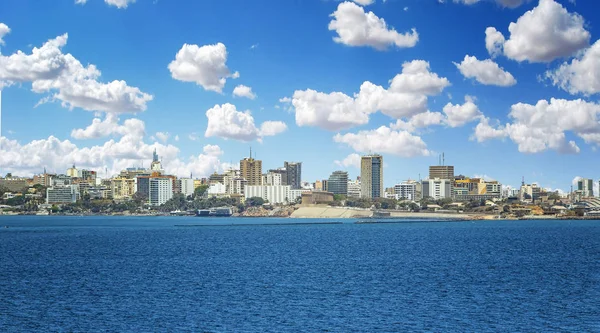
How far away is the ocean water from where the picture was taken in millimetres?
41250

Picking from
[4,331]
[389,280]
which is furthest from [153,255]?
[4,331]

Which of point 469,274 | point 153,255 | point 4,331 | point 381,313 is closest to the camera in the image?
point 4,331

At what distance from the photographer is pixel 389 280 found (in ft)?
196

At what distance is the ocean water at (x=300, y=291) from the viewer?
135ft

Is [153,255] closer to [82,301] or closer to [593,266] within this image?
[82,301]

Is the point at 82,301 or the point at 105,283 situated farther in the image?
the point at 105,283

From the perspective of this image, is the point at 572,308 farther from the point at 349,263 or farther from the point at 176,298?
the point at 349,263

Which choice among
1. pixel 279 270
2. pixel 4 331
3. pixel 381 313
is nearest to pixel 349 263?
pixel 279 270

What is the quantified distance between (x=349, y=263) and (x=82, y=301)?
32992mm

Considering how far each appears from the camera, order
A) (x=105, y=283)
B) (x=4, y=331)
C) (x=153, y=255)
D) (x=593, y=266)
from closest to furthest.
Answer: (x=4, y=331)
(x=105, y=283)
(x=593, y=266)
(x=153, y=255)

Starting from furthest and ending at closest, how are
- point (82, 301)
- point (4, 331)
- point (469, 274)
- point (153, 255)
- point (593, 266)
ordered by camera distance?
point (153, 255)
point (593, 266)
point (469, 274)
point (82, 301)
point (4, 331)

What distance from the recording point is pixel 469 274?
6431 centimetres

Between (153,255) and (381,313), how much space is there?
47347 mm

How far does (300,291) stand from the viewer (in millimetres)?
53094
